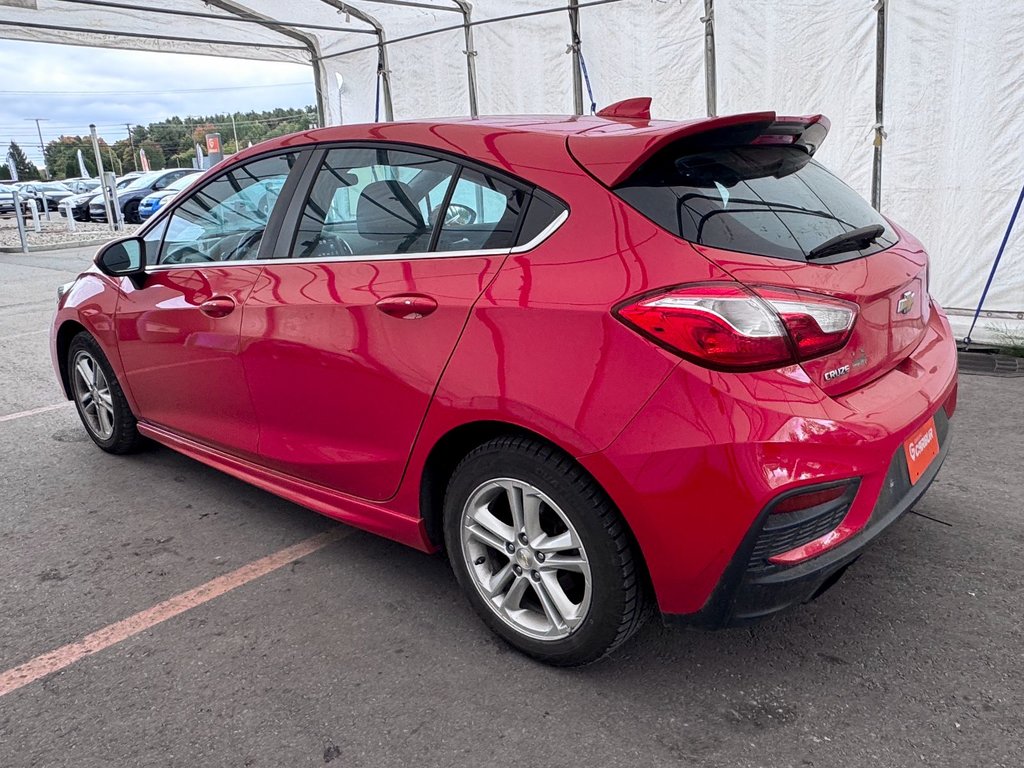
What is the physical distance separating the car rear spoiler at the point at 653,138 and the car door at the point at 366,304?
0.23 metres

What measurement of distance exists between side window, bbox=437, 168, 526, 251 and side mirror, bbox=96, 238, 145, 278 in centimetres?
185

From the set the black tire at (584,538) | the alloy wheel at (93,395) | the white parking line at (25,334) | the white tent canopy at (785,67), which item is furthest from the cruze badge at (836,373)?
the white parking line at (25,334)

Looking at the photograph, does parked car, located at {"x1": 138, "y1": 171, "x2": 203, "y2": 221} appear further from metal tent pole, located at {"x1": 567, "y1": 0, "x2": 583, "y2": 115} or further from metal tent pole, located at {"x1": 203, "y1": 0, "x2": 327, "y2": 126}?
metal tent pole, located at {"x1": 567, "y1": 0, "x2": 583, "y2": 115}

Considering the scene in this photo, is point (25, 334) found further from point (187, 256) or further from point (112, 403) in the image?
point (187, 256)

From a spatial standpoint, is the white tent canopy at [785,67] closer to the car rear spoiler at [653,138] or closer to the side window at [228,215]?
the car rear spoiler at [653,138]

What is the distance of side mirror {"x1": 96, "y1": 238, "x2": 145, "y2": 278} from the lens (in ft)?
11.9

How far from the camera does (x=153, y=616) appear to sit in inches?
107

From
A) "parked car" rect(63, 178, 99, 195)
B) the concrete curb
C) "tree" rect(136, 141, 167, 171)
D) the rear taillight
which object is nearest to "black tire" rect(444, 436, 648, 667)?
the rear taillight

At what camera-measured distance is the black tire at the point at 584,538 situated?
82.0 inches

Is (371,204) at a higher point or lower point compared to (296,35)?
lower

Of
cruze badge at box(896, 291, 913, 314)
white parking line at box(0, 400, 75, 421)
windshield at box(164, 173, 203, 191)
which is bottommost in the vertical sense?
white parking line at box(0, 400, 75, 421)

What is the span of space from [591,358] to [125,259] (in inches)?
101

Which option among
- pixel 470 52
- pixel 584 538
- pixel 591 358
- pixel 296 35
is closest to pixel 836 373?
pixel 591 358

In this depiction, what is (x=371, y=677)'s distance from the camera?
235cm
